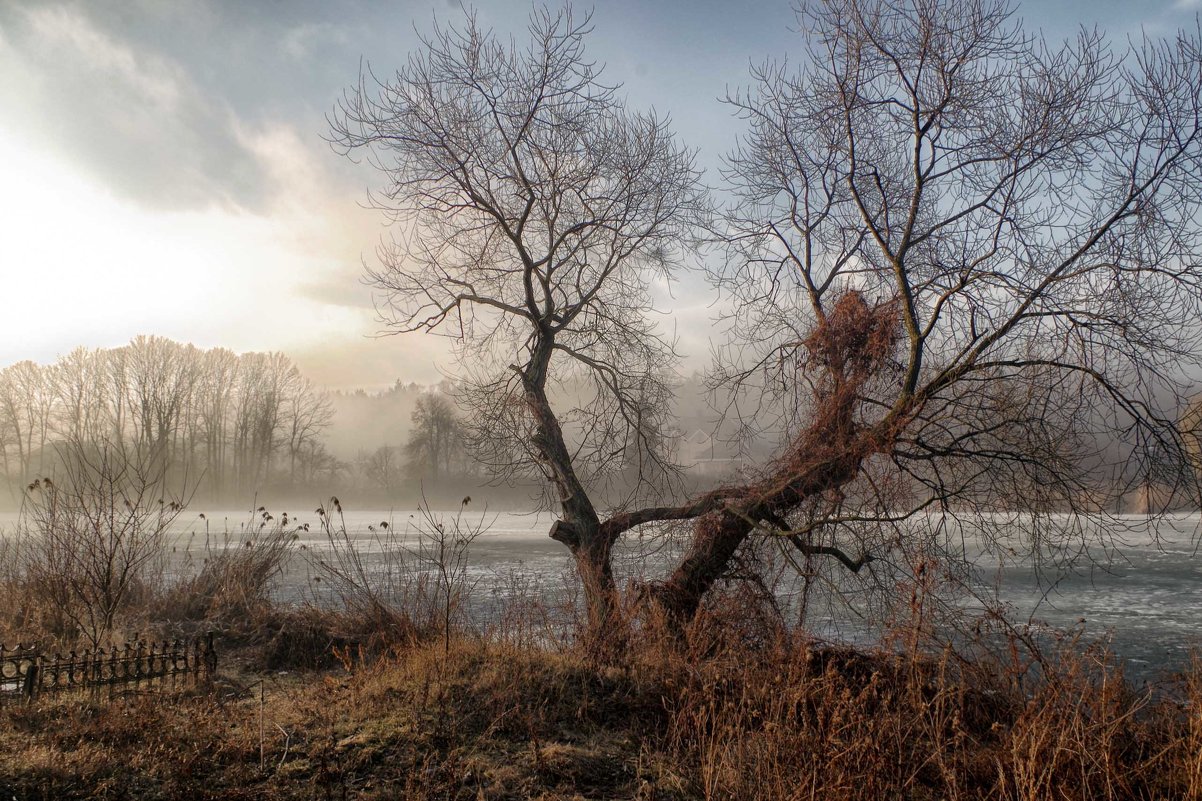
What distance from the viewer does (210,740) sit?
501cm

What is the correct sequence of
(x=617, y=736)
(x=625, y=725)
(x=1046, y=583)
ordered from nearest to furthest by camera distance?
(x=617, y=736)
(x=625, y=725)
(x=1046, y=583)

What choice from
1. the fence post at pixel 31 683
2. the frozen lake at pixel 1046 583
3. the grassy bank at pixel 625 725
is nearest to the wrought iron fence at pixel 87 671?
the fence post at pixel 31 683

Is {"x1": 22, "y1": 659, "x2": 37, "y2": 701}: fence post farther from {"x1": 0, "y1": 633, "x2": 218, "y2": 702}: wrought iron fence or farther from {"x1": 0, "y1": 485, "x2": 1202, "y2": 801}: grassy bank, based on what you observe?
{"x1": 0, "y1": 485, "x2": 1202, "y2": 801}: grassy bank

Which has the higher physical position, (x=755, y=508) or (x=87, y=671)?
(x=755, y=508)

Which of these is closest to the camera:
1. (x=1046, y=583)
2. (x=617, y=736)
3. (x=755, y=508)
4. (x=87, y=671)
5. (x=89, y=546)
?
(x=617, y=736)

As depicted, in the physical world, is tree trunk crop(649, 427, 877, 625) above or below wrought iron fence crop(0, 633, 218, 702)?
above

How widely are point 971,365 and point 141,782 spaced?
25.8ft

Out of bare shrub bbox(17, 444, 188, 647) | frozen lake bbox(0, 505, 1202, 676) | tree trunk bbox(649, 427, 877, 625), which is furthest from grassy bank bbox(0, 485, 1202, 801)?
frozen lake bbox(0, 505, 1202, 676)

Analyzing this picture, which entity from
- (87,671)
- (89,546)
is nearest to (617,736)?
(87,671)

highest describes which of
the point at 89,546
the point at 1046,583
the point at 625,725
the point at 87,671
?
the point at 89,546

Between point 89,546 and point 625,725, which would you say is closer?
point 625,725

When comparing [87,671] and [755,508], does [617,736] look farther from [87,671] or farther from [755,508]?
[87,671]

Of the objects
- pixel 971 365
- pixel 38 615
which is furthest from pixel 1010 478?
pixel 38 615

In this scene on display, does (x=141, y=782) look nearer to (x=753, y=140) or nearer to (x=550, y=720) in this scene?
(x=550, y=720)
